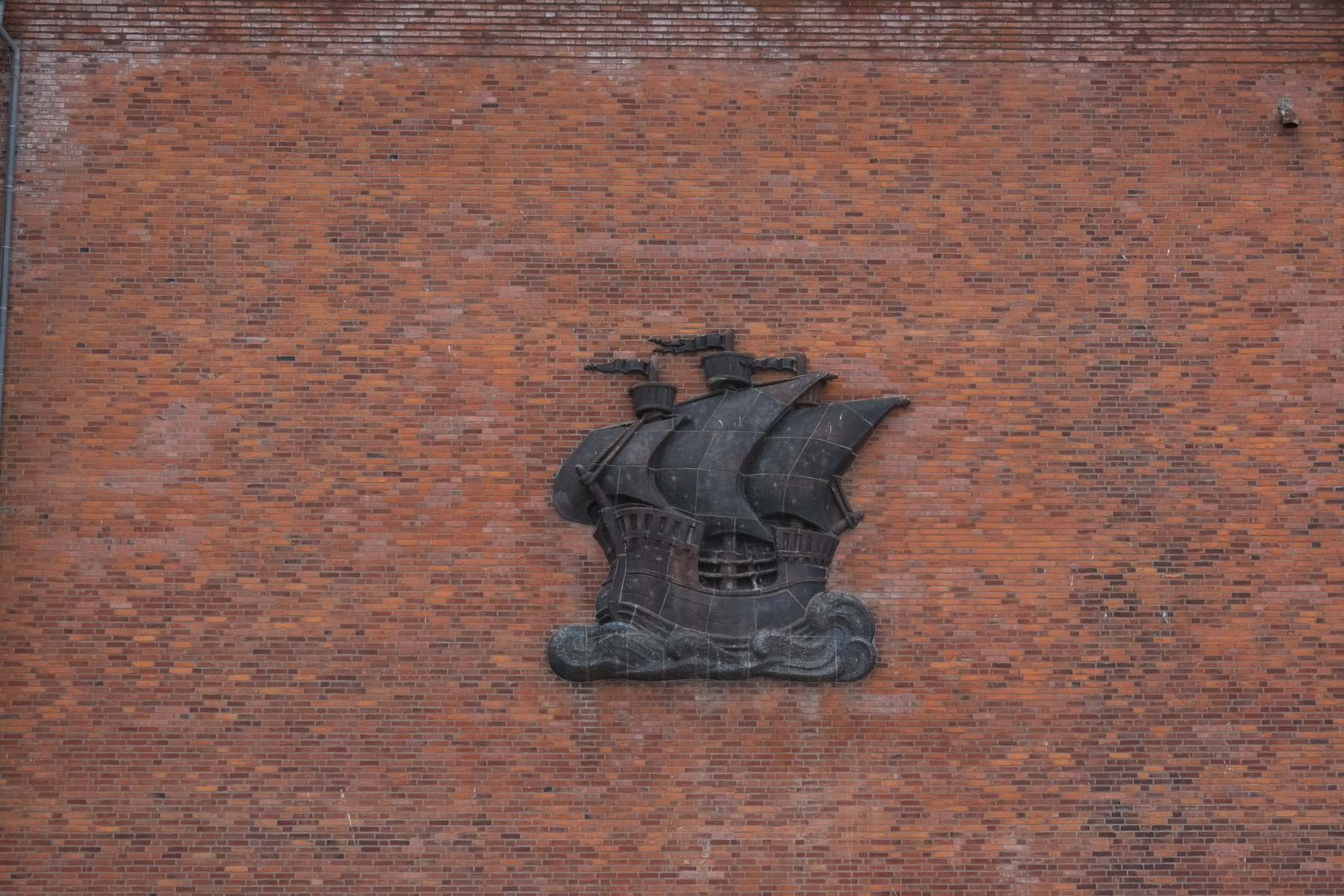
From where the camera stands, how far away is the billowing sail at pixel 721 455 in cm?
1086

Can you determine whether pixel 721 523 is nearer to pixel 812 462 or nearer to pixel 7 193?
pixel 812 462

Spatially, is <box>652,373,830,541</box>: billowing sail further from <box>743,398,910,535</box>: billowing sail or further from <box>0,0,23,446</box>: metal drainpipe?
<box>0,0,23,446</box>: metal drainpipe

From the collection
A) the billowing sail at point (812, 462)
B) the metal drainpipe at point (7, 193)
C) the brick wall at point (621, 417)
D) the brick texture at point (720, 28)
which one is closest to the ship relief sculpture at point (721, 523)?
the billowing sail at point (812, 462)

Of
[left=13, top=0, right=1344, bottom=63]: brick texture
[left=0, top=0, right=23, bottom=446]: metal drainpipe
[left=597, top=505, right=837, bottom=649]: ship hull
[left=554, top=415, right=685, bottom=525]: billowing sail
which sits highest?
[left=13, top=0, right=1344, bottom=63]: brick texture

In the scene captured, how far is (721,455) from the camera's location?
35.7 feet

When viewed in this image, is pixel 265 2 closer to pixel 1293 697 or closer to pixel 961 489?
pixel 961 489

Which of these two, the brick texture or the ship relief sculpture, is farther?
the brick texture

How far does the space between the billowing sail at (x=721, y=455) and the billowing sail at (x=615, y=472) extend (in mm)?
120

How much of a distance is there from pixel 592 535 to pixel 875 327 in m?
2.61

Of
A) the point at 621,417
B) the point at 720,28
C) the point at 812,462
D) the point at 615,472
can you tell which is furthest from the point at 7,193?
the point at 812,462

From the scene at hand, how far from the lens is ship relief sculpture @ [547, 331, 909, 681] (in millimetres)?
10594

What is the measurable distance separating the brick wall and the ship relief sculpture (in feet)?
0.67

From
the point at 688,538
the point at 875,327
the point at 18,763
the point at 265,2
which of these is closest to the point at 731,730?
the point at 688,538

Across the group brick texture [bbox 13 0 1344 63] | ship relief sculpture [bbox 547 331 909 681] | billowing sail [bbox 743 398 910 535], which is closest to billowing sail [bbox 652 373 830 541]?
ship relief sculpture [bbox 547 331 909 681]
